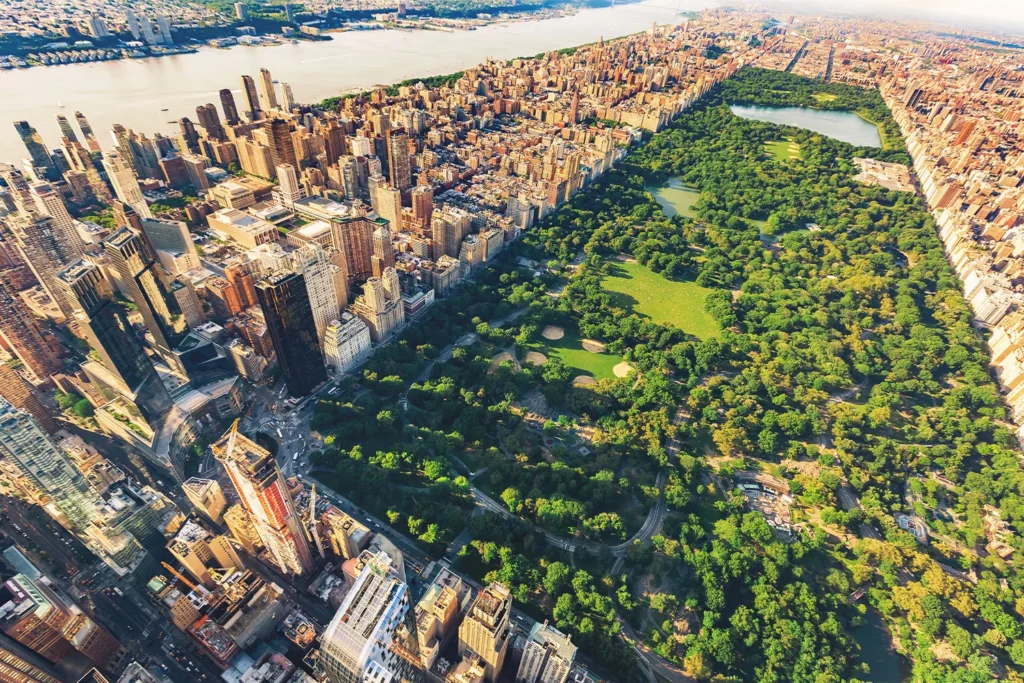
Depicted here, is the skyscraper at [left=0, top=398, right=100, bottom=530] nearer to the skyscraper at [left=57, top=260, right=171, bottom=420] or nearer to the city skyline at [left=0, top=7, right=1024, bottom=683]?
the city skyline at [left=0, top=7, right=1024, bottom=683]

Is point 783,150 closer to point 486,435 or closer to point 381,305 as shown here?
point 381,305

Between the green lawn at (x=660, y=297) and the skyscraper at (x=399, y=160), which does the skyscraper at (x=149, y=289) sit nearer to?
the skyscraper at (x=399, y=160)

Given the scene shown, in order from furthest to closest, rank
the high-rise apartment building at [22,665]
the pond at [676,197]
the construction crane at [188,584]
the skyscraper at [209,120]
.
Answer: the pond at [676,197]
the skyscraper at [209,120]
the construction crane at [188,584]
the high-rise apartment building at [22,665]

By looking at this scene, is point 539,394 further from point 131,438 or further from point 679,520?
point 131,438

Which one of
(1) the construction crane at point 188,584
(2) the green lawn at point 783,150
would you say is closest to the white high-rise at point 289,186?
(1) the construction crane at point 188,584

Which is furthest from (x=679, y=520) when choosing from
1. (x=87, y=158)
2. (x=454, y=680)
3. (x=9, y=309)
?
(x=87, y=158)

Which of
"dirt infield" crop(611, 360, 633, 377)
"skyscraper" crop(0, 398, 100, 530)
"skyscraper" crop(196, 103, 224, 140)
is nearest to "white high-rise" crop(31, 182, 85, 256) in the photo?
"skyscraper" crop(0, 398, 100, 530)
